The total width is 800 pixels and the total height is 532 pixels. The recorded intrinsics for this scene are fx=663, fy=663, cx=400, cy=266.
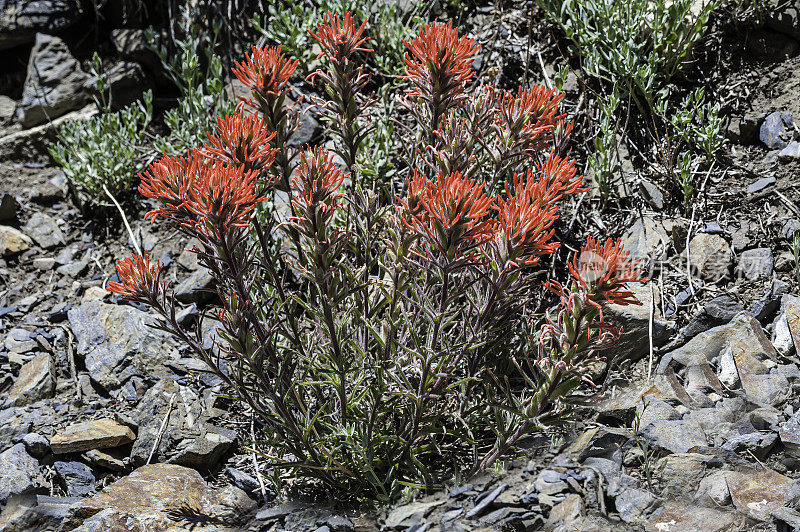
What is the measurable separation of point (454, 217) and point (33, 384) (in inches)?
105

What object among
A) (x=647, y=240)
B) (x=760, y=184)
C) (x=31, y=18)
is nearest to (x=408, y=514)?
(x=647, y=240)

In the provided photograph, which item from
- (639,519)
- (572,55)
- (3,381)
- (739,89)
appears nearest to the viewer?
(639,519)

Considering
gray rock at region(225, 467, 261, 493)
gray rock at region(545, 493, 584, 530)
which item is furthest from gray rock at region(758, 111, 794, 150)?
gray rock at region(225, 467, 261, 493)

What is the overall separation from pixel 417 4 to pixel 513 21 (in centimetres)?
69

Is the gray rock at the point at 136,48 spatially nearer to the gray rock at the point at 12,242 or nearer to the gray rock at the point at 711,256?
the gray rock at the point at 12,242

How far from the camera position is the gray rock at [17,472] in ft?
9.04

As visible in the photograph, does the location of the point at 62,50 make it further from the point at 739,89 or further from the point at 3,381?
the point at 739,89

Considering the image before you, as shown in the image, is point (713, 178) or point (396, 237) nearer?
point (396, 237)

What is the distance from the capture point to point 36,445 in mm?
2990

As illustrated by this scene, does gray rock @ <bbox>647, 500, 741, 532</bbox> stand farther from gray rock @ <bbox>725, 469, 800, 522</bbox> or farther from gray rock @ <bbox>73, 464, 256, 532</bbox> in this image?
gray rock @ <bbox>73, 464, 256, 532</bbox>

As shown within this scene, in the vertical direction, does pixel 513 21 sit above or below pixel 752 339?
above

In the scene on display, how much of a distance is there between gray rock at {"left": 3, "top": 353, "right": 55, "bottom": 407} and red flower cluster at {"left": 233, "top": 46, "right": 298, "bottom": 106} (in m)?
2.04

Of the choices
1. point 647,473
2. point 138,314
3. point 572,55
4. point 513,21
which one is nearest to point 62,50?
point 138,314

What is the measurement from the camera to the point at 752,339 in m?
2.85
